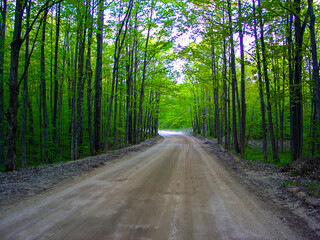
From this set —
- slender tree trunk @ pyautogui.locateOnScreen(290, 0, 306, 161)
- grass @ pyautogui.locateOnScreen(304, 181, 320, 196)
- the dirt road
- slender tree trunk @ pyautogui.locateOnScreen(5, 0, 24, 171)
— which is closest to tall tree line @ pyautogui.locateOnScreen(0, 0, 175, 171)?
slender tree trunk @ pyautogui.locateOnScreen(5, 0, 24, 171)

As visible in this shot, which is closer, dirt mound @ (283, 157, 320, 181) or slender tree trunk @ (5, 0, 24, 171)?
dirt mound @ (283, 157, 320, 181)

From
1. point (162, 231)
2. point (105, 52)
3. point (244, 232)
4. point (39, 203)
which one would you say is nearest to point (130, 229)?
point (162, 231)

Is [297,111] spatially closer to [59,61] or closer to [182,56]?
[182,56]

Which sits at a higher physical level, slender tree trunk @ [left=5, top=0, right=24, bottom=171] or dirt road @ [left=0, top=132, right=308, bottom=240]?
slender tree trunk @ [left=5, top=0, right=24, bottom=171]

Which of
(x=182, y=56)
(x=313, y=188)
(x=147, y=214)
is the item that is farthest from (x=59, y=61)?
(x=313, y=188)

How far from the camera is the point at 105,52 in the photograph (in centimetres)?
1942

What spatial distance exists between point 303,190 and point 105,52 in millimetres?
18963

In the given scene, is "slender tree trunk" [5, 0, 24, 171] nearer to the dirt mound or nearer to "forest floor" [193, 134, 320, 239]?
"forest floor" [193, 134, 320, 239]

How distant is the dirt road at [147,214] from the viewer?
9.56ft

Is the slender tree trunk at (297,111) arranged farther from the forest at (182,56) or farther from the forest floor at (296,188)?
the forest floor at (296,188)

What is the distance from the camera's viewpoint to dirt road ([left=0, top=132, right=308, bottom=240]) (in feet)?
9.56

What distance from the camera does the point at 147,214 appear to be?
3561 millimetres

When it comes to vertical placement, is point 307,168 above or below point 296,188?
above

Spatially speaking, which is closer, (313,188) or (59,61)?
(313,188)
